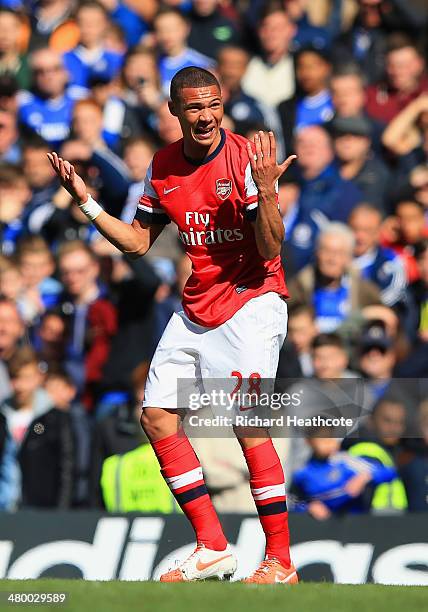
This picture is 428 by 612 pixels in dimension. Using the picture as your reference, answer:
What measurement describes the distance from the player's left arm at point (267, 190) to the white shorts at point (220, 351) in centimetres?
49

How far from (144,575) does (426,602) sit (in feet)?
8.15

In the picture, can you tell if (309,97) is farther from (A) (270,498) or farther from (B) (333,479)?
(A) (270,498)

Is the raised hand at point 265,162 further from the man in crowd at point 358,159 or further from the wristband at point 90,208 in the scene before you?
the man in crowd at point 358,159

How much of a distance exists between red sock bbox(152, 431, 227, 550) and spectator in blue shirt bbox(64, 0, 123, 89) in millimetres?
6904

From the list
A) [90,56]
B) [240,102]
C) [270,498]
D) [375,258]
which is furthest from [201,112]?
[90,56]

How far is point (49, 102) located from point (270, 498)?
22.9 ft

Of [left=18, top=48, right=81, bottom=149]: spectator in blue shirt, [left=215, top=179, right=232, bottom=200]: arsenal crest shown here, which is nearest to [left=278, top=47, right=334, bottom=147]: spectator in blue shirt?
[left=18, top=48, right=81, bottom=149]: spectator in blue shirt

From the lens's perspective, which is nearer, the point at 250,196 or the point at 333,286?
the point at 250,196

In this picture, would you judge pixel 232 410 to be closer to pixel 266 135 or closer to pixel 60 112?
pixel 266 135

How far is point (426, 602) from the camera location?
21.9 ft

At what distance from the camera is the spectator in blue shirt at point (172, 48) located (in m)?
13.9

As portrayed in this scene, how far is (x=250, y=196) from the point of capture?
7422 mm

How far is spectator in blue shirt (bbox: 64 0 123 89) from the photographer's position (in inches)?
551

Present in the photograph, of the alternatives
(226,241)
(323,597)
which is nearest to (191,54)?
(226,241)
